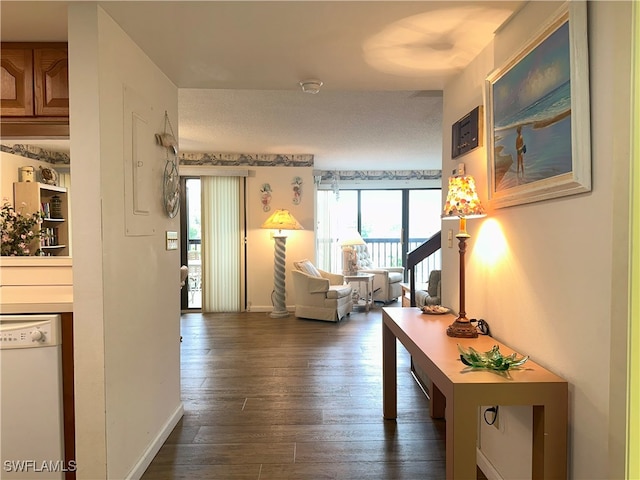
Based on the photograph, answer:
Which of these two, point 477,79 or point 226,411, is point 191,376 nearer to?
point 226,411

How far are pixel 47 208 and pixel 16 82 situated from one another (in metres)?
0.71

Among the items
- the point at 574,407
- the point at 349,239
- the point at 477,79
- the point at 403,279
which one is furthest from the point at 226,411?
→ the point at 403,279

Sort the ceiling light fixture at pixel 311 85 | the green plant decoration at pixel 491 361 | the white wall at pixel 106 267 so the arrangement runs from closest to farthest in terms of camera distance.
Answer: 1. the green plant decoration at pixel 491 361
2. the white wall at pixel 106 267
3. the ceiling light fixture at pixel 311 85

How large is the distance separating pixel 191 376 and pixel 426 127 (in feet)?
11.9

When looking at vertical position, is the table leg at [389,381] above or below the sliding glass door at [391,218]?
below

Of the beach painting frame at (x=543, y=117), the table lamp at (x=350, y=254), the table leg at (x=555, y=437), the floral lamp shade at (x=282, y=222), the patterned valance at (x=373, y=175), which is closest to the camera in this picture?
the beach painting frame at (x=543, y=117)

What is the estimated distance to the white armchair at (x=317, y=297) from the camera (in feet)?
18.0

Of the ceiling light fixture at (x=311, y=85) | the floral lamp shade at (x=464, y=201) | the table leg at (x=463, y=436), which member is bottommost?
the table leg at (x=463, y=436)

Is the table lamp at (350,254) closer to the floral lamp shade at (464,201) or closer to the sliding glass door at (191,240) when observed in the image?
the sliding glass door at (191,240)

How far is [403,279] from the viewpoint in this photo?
24.3 ft

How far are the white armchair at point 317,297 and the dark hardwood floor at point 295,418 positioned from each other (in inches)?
37.9

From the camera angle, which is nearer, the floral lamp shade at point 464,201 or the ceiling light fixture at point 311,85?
the floral lamp shade at point 464,201

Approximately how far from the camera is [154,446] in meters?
2.21

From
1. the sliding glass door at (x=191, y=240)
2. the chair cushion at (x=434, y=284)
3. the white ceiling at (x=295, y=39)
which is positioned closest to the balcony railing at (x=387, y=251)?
the sliding glass door at (x=191, y=240)
